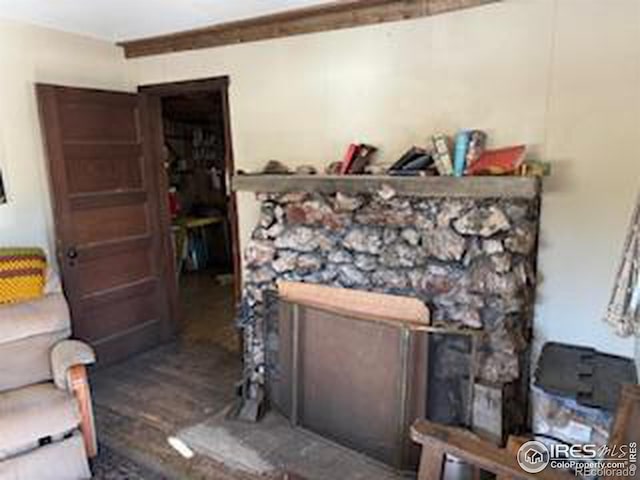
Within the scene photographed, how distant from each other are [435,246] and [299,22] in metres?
1.63

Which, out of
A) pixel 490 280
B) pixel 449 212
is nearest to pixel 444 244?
pixel 449 212

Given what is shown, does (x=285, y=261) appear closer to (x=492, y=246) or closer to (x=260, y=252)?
(x=260, y=252)

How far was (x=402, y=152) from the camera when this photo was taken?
2699 mm

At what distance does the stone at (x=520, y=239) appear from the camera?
2184 millimetres

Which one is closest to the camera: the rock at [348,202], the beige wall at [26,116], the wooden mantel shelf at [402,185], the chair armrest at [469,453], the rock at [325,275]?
the chair armrest at [469,453]

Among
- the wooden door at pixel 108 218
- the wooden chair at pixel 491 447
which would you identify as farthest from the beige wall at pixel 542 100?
the wooden door at pixel 108 218

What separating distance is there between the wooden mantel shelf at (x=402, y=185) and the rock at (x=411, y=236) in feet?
0.60

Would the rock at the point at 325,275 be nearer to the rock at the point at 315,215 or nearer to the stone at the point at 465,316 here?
the rock at the point at 315,215

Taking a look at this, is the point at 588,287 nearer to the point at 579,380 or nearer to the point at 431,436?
the point at 579,380

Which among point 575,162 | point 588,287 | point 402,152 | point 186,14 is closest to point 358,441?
point 588,287

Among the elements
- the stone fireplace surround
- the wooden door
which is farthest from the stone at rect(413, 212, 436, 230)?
the wooden door

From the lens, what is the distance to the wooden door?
3191mm

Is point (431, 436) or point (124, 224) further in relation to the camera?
point (124, 224)

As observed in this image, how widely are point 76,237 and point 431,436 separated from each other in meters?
2.76
